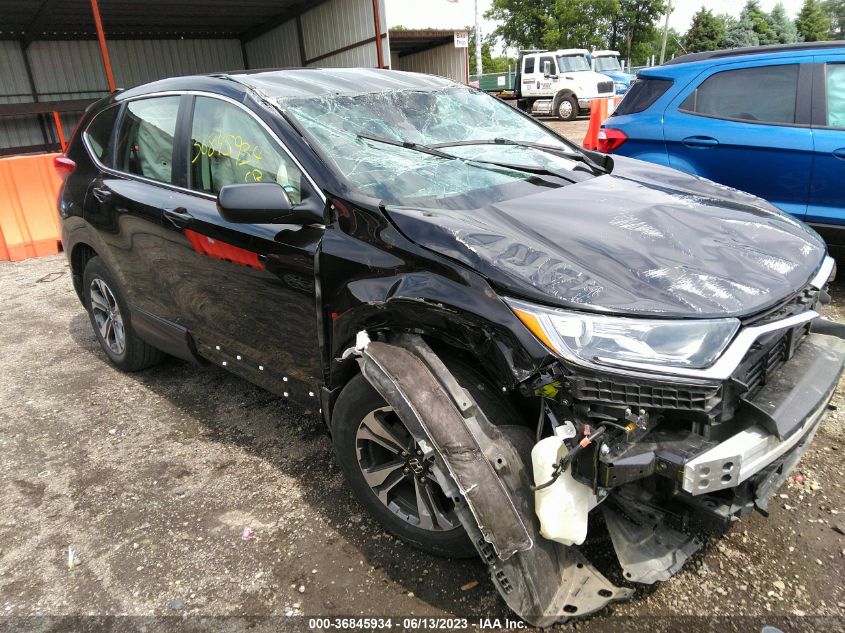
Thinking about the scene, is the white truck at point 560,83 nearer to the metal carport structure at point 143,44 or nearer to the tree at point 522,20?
the metal carport structure at point 143,44

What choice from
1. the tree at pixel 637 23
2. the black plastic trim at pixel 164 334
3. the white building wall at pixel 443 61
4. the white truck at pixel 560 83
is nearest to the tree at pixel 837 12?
the tree at pixel 637 23

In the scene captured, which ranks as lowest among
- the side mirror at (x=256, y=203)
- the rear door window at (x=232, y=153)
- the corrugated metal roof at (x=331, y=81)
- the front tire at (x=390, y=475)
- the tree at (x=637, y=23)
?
the front tire at (x=390, y=475)

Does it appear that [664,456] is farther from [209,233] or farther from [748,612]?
[209,233]

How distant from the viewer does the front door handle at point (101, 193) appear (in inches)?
146

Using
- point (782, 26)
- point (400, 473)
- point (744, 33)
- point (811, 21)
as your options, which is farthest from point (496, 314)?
point (811, 21)

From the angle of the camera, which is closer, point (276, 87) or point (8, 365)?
point (276, 87)

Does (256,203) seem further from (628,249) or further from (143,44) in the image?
(143,44)

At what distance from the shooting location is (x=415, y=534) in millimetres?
2324

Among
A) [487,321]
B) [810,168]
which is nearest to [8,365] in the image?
[487,321]

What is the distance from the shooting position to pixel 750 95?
15.7 feet

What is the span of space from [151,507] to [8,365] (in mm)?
2501

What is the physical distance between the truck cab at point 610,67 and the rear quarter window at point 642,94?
676 inches

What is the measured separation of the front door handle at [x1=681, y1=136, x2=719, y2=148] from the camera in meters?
4.81

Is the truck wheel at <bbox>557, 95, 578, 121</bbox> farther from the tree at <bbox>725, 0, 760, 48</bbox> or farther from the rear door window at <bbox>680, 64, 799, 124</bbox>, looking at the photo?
the tree at <bbox>725, 0, 760, 48</bbox>
